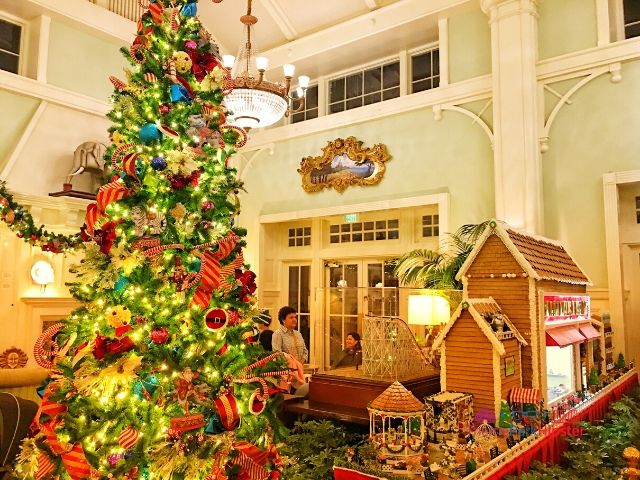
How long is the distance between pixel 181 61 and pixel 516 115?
15.7 feet

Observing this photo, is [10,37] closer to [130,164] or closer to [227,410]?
[130,164]

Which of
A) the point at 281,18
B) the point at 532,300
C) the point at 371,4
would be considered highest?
the point at 281,18

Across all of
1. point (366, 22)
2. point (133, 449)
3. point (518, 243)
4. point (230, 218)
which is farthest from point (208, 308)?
point (366, 22)

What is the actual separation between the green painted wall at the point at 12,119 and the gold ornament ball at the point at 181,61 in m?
5.39

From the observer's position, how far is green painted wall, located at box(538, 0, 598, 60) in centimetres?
635

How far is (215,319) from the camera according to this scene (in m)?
2.63

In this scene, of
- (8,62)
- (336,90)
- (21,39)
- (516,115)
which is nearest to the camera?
(516,115)

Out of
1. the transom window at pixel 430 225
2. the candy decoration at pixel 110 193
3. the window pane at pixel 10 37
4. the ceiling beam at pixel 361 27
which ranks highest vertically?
the ceiling beam at pixel 361 27

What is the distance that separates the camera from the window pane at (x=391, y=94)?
8.14m

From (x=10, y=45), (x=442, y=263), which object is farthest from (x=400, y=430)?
(x=10, y=45)

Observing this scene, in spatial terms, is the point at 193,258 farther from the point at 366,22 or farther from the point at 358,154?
the point at 366,22

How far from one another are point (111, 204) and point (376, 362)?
89.6 inches

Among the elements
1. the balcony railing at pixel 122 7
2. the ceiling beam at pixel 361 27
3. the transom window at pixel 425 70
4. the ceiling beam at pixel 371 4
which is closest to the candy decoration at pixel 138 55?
the ceiling beam at pixel 361 27

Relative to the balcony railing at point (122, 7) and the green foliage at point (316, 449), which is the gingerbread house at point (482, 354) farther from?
the balcony railing at point (122, 7)
